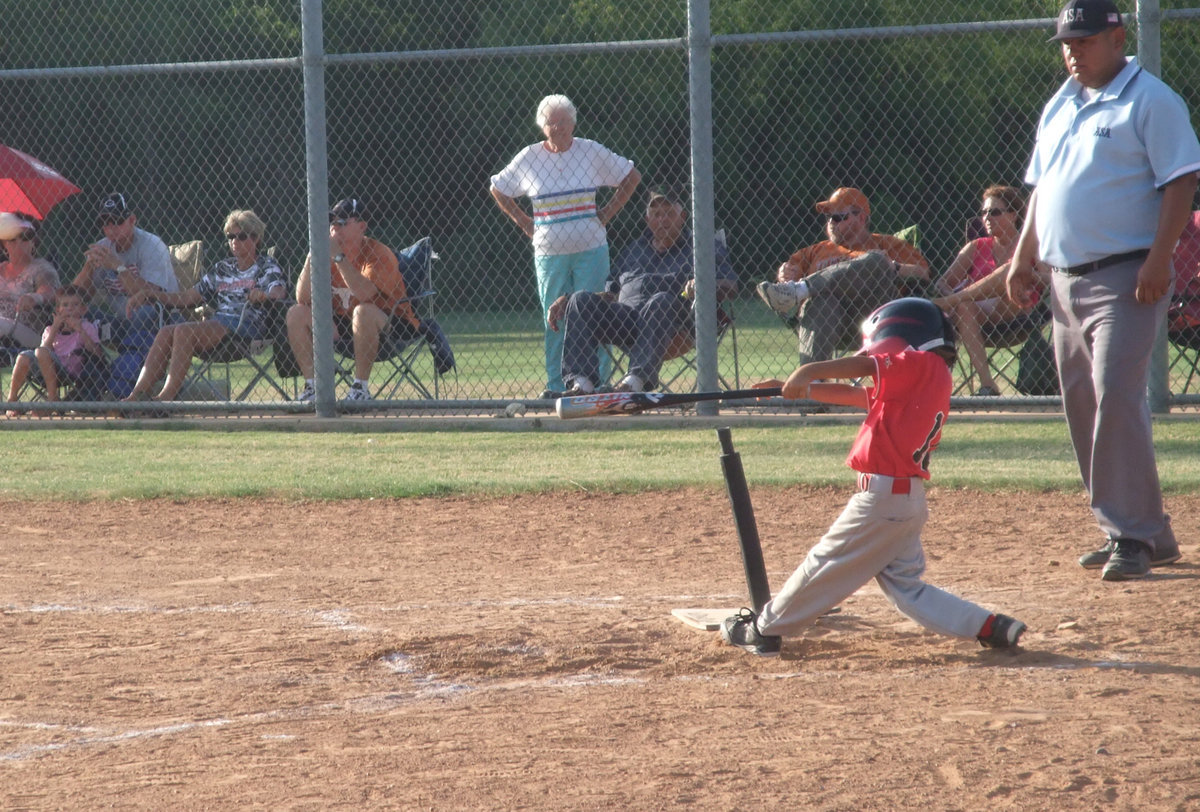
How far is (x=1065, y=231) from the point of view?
5.32 metres

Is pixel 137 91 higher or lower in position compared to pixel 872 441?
higher

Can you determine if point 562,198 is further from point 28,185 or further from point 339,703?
point 339,703

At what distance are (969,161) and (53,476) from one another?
40.3 feet

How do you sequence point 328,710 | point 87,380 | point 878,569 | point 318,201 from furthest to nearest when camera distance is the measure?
1. point 87,380
2. point 318,201
3. point 878,569
4. point 328,710

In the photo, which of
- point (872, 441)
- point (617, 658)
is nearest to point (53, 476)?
point (617, 658)

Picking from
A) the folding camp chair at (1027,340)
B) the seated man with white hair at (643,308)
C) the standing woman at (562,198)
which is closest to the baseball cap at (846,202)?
the seated man with white hair at (643,308)

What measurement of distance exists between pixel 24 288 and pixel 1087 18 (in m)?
8.05

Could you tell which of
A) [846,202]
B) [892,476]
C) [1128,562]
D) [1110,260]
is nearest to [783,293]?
[846,202]

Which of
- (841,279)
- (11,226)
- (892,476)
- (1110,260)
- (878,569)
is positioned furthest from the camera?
(11,226)

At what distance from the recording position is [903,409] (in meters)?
4.14

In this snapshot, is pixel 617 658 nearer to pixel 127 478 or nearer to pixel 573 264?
pixel 127 478

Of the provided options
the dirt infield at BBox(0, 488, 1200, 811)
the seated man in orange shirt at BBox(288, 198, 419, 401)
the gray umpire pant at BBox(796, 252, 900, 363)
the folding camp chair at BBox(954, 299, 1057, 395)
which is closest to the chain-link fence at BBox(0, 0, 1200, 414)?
the seated man in orange shirt at BBox(288, 198, 419, 401)

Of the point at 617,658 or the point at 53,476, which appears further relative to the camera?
the point at 53,476

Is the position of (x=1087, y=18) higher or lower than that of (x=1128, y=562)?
higher
